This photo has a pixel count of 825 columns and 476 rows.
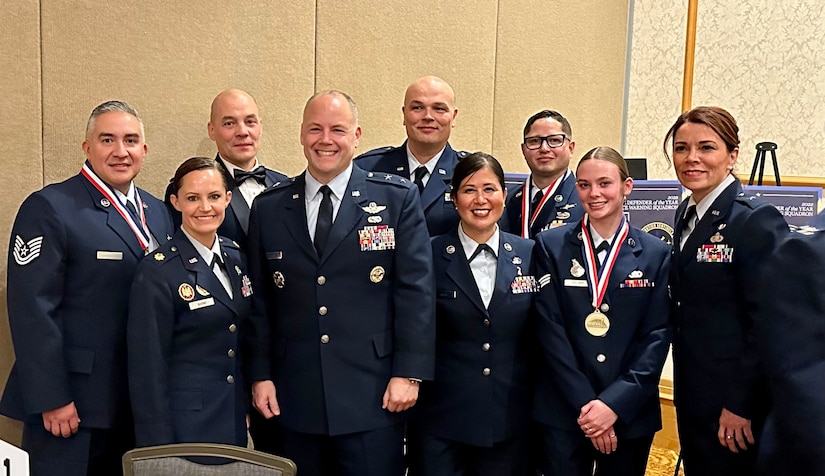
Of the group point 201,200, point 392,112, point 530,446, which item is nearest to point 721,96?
A: point 392,112

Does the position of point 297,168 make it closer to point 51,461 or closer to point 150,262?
point 150,262

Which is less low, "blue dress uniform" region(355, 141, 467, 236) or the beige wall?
the beige wall

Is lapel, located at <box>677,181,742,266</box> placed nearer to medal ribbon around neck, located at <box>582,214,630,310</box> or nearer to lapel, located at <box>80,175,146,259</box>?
medal ribbon around neck, located at <box>582,214,630,310</box>

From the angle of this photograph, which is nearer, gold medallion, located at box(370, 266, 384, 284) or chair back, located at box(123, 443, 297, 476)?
chair back, located at box(123, 443, 297, 476)

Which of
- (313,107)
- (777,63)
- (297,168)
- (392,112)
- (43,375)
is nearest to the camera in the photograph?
(43,375)

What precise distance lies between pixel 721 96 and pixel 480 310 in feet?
12.8

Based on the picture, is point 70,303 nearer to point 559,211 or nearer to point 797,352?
point 559,211

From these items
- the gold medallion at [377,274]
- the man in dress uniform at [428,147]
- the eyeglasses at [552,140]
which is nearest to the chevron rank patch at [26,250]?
the gold medallion at [377,274]

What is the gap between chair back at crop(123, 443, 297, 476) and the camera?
1830 millimetres

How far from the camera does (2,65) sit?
2990mm

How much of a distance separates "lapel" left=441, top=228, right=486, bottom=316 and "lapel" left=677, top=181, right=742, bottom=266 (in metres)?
0.74

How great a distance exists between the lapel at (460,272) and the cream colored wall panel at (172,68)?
148 centimetres

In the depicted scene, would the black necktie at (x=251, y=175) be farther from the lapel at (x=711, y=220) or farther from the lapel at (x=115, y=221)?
the lapel at (x=711, y=220)

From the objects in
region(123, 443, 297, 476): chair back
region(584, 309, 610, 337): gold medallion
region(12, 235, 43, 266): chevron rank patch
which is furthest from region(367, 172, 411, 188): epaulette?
region(123, 443, 297, 476): chair back
